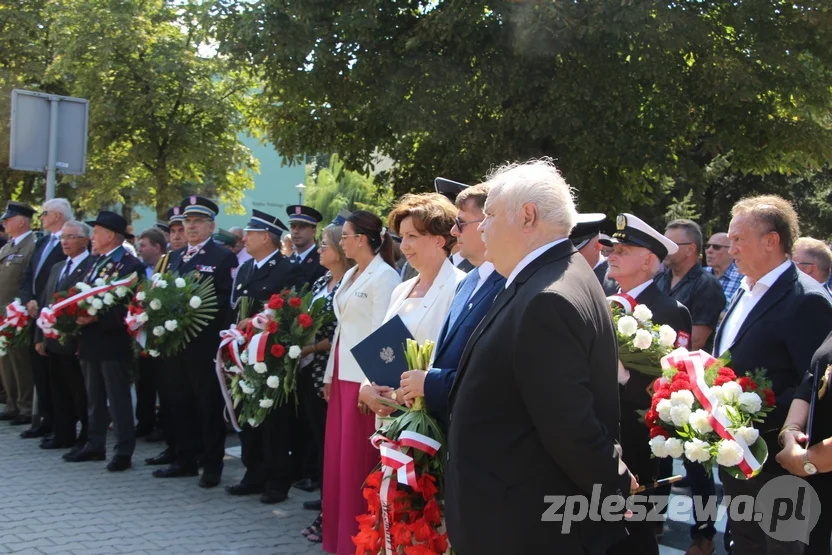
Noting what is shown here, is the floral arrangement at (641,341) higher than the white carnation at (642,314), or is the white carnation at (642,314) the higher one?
the white carnation at (642,314)

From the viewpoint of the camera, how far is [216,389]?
7246mm

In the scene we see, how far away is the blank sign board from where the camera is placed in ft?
32.3

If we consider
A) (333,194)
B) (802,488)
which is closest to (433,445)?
(802,488)

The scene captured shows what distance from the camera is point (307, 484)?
23.7 feet

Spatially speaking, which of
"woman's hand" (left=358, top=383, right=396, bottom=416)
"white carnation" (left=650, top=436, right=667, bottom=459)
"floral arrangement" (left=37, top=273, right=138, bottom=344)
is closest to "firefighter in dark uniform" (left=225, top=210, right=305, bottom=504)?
"floral arrangement" (left=37, top=273, right=138, bottom=344)

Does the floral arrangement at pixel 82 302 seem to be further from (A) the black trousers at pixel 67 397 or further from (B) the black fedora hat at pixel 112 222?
(A) the black trousers at pixel 67 397

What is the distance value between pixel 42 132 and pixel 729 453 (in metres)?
9.17

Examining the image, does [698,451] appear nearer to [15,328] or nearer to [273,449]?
[273,449]

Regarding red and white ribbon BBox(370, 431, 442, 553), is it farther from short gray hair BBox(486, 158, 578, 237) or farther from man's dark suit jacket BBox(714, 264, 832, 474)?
man's dark suit jacket BBox(714, 264, 832, 474)

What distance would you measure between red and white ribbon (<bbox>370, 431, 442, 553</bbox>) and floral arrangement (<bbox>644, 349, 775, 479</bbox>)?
3.21 feet

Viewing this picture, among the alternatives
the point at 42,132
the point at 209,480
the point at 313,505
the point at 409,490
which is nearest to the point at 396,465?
the point at 409,490

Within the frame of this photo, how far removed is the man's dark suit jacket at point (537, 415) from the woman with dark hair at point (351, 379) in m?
2.22

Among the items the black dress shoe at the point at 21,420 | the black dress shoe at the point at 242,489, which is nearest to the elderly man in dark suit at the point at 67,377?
the black dress shoe at the point at 21,420

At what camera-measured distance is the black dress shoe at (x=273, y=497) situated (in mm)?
6695
